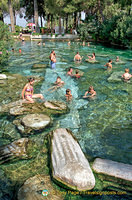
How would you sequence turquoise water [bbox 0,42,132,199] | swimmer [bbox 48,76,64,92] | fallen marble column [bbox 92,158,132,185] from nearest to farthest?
1. fallen marble column [bbox 92,158,132,185]
2. turquoise water [bbox 0,42,132,199]
3. swimmer [bbox 48,76,64,92]

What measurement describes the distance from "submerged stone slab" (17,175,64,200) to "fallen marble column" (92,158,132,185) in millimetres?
1221

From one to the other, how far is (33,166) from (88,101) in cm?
525

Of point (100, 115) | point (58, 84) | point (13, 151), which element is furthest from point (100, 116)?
point (58, 84)

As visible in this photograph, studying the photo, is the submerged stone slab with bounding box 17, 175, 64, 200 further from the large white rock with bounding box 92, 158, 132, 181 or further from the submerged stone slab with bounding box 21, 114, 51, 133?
the submerged stone slab with bounding box 21, 114, 51, 133

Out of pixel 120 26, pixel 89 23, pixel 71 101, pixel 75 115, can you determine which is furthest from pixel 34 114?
pixel 89 23

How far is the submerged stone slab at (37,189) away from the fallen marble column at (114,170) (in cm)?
122

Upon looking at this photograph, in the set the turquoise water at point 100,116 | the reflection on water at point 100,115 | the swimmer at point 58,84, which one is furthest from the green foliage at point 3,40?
the swimmer at point 58,84

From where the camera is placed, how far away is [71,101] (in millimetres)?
9266

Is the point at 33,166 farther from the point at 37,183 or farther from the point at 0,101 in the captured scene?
the point at 0,101

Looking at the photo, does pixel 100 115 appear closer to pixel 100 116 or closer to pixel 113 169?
pixel 100 116

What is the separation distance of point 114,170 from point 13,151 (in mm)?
2915

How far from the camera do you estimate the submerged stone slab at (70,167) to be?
3.92m

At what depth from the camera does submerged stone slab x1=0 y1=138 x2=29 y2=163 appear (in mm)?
4945

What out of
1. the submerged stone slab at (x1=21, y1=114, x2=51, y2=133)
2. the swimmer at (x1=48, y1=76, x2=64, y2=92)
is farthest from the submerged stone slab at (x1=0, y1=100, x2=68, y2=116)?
the swimmer at (x1=48, y1=76, x2=64, y2=92)
